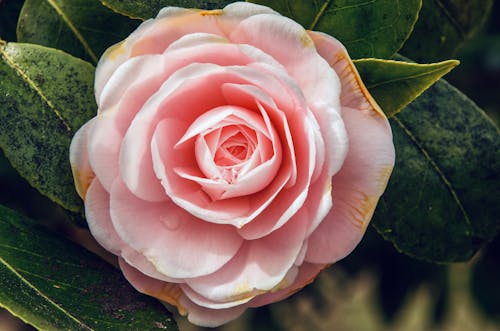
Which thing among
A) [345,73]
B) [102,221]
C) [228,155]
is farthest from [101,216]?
[345,73]

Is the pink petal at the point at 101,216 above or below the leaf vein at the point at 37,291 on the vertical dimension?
above

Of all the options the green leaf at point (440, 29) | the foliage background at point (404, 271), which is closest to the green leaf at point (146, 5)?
the green leaf at point (440, 29)

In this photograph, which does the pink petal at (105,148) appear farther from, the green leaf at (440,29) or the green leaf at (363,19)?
the green leaf at (440,29)

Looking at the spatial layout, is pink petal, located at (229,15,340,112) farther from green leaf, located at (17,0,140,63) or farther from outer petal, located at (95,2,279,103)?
green leaf, located at (17,0,140,63)

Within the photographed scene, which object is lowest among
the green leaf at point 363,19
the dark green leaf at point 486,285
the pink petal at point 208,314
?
the dark green leaf at point 486,285

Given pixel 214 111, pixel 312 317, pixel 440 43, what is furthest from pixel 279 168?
pixel 312 317
